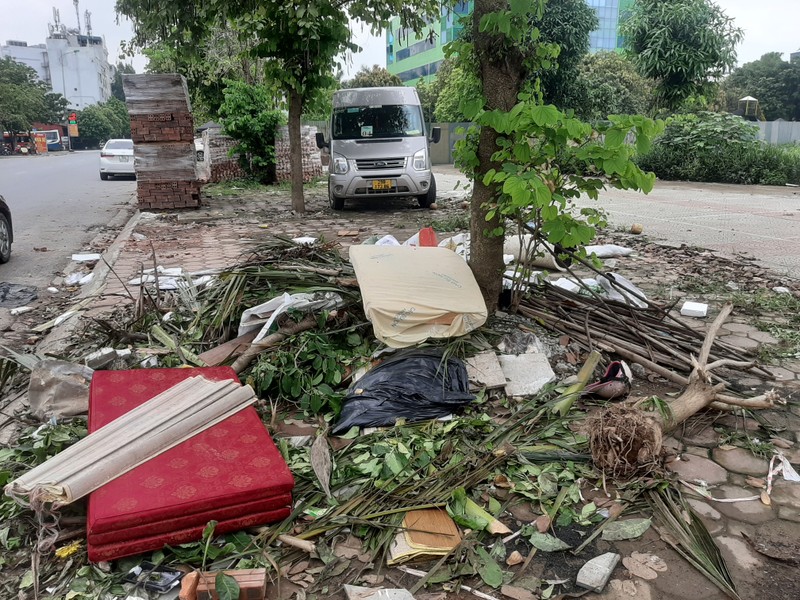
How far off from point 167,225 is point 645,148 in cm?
908

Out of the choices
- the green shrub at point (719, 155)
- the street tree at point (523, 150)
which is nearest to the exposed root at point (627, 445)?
the street tree at point (523, 150)

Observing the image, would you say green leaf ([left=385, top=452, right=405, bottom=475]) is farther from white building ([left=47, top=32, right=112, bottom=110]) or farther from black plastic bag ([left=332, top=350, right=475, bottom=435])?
white building ([left=47, top=32, right=112, bottom=110])

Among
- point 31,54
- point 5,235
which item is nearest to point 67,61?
point 31,54

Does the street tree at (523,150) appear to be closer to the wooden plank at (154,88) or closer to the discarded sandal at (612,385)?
the discarded sandal at (612,385)

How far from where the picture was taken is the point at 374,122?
40.0 ft

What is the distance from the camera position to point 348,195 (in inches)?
467

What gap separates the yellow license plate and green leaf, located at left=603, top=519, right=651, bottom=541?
32.1ft

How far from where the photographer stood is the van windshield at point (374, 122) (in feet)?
39.7

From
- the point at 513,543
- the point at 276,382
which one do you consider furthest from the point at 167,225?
the point at 513,543

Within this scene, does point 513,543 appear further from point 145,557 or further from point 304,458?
point 145,557

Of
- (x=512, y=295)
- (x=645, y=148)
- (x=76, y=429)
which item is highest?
(x=645, y=148)

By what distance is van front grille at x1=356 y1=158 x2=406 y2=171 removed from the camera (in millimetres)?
11711

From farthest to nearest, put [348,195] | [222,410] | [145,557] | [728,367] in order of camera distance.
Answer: [348,195], [728,367], [222,410], [145,557]

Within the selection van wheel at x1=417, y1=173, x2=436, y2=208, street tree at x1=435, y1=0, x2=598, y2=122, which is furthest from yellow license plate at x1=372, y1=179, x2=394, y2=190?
street tree at x1=435, y1=0, x2=598, y2=122
